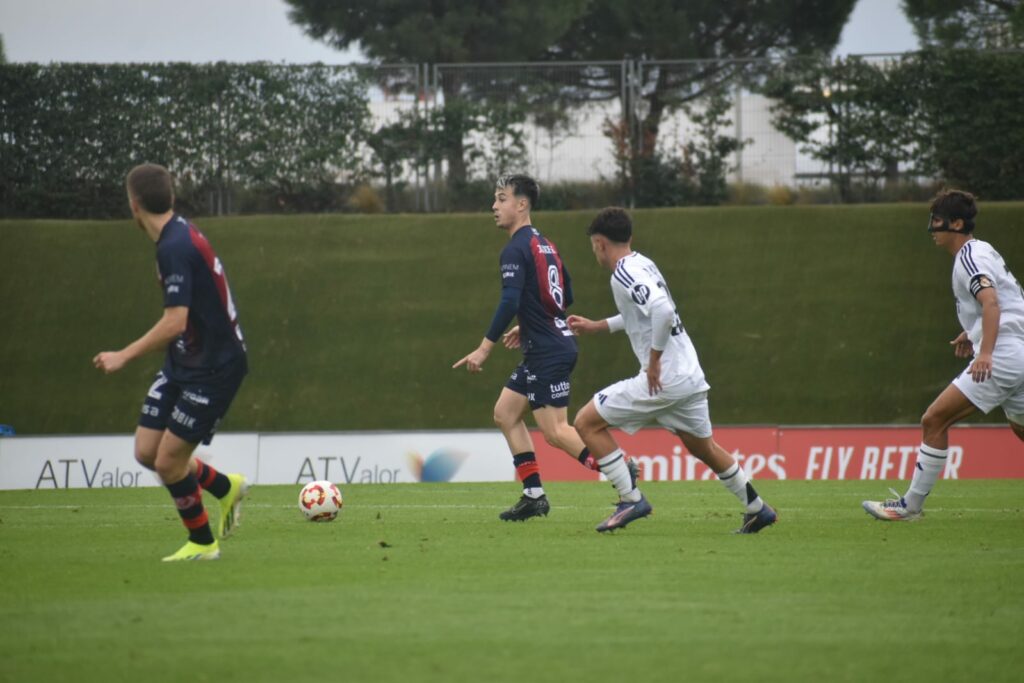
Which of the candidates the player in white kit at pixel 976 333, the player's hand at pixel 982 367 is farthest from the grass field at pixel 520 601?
the player's hand at pixel 982 367

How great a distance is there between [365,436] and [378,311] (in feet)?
12.5

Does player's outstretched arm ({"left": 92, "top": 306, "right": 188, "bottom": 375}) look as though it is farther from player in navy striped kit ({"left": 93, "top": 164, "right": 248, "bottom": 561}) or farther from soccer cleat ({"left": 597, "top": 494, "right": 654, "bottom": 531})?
soccer cleat ({"left": 597, "top": 494, "right": 654, "bottom": 531})

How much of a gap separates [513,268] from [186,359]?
297 centimetres

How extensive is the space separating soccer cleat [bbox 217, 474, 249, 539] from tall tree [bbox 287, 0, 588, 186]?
17051mm

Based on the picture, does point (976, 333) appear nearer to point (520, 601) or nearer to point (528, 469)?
point (528, 469)

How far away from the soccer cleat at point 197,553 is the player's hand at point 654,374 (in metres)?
2.66

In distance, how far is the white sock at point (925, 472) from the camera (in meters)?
8.92

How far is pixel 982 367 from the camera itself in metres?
8.45

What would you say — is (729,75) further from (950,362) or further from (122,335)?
(122,335)

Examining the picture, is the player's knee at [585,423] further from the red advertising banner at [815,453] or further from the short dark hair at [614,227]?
the red advertising banner at [815,453]

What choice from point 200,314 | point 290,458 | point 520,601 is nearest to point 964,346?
point 520,601

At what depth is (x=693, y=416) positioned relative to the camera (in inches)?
325

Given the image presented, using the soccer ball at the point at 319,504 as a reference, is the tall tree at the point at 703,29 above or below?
above

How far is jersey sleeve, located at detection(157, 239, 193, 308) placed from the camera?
688 cm
